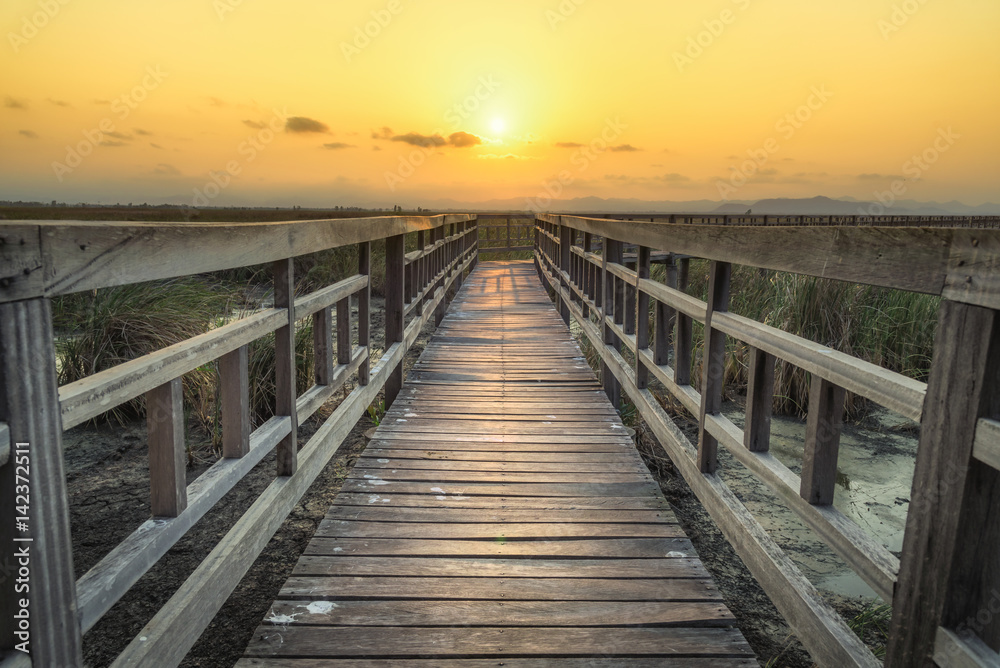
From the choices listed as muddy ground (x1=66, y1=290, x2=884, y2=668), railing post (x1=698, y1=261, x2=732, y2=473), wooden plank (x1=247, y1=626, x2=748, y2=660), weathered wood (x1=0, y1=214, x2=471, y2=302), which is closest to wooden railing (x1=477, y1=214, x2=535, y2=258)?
muddy ground (x1=66, y1=290, x2=884, y2=668)

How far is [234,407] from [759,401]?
59.9 inches

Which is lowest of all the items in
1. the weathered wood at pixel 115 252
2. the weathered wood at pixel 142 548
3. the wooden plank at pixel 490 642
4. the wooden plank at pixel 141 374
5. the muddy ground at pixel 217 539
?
the muddy ground at pixel 217 539

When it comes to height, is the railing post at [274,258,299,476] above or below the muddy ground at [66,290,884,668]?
above

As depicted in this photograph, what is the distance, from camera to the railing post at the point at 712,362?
2.12 metres

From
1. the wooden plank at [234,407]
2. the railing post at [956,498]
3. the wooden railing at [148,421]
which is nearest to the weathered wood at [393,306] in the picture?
the wooden railing at [148,421]

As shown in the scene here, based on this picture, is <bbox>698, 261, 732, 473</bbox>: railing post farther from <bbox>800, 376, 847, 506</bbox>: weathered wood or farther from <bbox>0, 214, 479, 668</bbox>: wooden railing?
<bbox>0, 214, 479, 668</bbox>: wooden railing

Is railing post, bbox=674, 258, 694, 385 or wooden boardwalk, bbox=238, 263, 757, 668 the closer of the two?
wooden boardwalk, bbox=238, 263, 757, 668

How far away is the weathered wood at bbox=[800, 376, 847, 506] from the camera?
1433 mm

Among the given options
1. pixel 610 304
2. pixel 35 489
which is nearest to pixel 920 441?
pixel 35 489

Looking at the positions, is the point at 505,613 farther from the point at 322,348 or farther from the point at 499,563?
the point at 322,348

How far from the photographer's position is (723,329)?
2.05 m

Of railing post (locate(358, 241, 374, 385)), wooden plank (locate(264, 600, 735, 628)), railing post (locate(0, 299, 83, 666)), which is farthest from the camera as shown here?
railing post (locate(358, 241, 374, 385))

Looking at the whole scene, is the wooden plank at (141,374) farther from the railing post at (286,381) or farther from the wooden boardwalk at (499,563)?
the wooden boardwalk at (499,563)

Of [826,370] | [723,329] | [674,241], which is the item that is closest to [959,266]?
[826,370]
